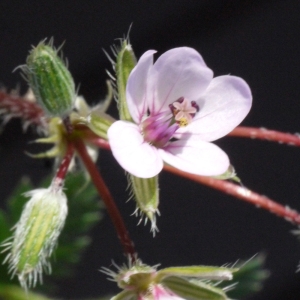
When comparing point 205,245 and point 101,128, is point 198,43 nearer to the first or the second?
point 205,245

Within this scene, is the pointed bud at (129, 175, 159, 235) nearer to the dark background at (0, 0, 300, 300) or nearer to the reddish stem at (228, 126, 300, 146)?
the reddish stem at (228, 126, 300, 146)

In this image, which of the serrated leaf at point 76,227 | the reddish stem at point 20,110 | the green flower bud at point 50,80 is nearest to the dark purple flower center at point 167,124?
the green flower bud at point 50,80

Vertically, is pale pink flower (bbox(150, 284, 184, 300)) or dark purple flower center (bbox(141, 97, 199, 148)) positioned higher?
dark purple flower center (bbox(141, 97, 199, 148))

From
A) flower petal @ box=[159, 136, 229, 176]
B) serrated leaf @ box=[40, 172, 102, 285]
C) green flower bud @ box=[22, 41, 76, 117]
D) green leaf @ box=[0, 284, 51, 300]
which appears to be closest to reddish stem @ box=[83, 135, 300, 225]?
flower petal @ box=[159, 136, 229, 176]

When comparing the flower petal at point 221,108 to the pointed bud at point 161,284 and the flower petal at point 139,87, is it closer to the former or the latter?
the flower petal at point 139,87

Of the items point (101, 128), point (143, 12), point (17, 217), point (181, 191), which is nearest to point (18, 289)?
point (17, 217)

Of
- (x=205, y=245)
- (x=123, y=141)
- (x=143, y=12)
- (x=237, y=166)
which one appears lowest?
(x=123, y=141)
